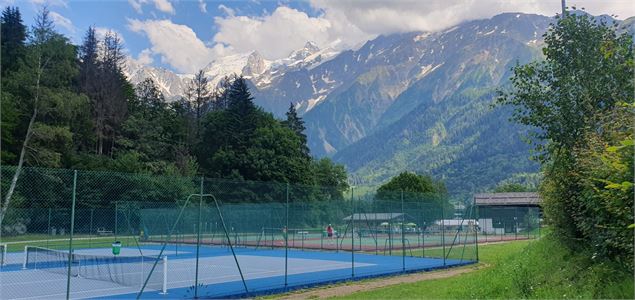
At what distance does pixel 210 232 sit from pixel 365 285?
13.4 meters

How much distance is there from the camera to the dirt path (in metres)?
13.5

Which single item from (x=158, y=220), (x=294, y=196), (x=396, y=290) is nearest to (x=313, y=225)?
(x=294, y=196)

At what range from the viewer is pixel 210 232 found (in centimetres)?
2698

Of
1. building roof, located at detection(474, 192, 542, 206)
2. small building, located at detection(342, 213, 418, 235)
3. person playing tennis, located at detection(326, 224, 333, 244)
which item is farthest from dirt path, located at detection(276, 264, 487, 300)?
building roof, located at detection(474, 192, 542, 206)

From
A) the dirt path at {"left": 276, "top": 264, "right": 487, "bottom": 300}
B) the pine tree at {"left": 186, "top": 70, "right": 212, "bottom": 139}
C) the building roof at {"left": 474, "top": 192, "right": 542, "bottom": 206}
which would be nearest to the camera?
the dirt path at {"left": 276, "top": 264, "right": 487, "bottom": 300}

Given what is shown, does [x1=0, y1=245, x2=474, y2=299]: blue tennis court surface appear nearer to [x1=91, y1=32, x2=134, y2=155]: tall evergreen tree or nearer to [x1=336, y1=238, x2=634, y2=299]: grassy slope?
[x1=336, y1=238, x2=634, y2=299]: grassy slope

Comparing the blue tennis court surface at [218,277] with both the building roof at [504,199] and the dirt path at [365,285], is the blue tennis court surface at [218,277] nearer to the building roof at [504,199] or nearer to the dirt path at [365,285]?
the dirt path at [365,285]

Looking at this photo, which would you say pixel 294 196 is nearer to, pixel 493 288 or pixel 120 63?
pixel 493 288

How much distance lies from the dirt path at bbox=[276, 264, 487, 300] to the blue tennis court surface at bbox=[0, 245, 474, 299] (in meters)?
0.48

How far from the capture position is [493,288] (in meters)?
9.89

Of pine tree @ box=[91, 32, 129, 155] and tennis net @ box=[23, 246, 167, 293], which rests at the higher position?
pine tree @ box=[91, 32, 129, 155]

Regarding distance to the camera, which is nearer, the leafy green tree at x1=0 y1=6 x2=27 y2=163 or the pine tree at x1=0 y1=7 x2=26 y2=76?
the leafy green tree at x1=0 y1=6 x2=27 y2=163

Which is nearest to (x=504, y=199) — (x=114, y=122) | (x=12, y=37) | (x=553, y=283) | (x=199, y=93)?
(x=199, y=93)

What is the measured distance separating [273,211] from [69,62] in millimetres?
27976
